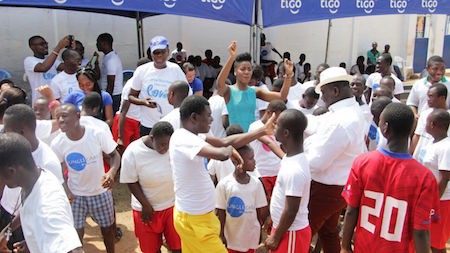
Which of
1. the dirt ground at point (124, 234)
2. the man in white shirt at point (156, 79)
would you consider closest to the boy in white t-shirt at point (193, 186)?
the dirt ground at point (124, 234)

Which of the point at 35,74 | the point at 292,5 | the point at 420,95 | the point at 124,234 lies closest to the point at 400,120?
the point at 124,234

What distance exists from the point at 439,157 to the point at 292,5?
381 cm

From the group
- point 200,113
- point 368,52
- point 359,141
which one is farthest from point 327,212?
point 368,52

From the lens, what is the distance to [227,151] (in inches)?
102

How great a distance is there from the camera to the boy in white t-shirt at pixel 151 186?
125 inches

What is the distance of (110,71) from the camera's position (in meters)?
6.28

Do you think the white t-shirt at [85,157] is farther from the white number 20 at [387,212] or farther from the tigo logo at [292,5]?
the tigo logo at [292,5]

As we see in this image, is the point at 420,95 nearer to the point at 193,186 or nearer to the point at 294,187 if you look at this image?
the point at 294,187

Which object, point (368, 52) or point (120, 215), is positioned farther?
point (368, 52)

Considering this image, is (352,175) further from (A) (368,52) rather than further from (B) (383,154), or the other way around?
(A) (368,52)

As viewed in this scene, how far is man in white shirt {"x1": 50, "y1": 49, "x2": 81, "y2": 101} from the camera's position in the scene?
473 centimetres

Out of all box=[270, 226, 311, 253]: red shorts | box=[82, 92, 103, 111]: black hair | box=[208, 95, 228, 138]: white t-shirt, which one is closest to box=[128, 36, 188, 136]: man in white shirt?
box=[208, 95, 228, 138]: white t-shirt

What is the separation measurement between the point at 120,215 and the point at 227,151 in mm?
2790

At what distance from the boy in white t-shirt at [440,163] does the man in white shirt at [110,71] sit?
4560 millimetres
